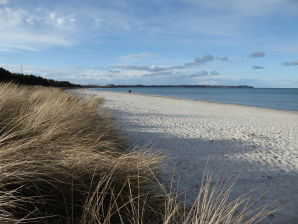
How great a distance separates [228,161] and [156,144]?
176 centimetres

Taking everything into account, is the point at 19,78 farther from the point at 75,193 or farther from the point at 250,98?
the point at 250,98

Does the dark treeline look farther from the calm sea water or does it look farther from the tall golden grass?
the calm sea water

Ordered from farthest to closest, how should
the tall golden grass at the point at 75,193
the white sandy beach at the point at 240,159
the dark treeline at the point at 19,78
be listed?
1. the dark treeline at the point at 19,78
2. the white sandy beach at the point at 240,159
3. the tall golden grass at the point at 75,193

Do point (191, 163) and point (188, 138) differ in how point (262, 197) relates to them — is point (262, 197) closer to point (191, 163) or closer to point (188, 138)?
point (191, 163)

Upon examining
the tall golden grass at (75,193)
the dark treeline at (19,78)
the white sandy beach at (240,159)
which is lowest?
the white sandy beach at (240,159)

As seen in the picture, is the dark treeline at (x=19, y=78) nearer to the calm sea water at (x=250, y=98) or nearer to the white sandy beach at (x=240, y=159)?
the white sandy beach at (x=240, y=159)

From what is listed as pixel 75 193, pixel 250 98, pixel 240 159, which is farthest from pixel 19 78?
pixel 250 98

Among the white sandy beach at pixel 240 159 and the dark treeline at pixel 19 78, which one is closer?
the white sandy beach at pixel 240 159

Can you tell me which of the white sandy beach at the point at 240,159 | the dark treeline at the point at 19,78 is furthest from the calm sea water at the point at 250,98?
the dark treeline at the point at 19,78

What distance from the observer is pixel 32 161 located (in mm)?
1899

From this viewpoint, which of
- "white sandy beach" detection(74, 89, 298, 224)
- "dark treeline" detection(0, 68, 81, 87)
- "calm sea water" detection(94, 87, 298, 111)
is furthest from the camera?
"calm sea water" detection(94, 87, 298, 111)

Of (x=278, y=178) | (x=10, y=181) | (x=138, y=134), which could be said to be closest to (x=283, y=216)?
(x=278, y=178)

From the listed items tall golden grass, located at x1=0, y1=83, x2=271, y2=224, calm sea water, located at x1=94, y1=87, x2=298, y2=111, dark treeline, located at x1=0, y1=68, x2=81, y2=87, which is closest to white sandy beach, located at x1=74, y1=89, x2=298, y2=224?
tall golden grass, located at x1=0, y1=83, x2=271, y2=224

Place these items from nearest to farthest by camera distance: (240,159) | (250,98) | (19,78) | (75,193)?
1. (75,193)
2. (240,159)
3. (19,78)
4. (250,98)
